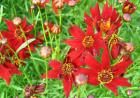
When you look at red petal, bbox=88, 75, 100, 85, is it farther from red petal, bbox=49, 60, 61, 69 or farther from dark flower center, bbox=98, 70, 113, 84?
red petal, bbox=49, 60, 61, 69

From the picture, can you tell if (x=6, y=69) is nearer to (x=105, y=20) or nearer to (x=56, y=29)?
(x=56, y=29)

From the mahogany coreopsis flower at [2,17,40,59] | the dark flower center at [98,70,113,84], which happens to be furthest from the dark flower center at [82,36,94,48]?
the mahogany coreopsis flower at [2,17,40,59]

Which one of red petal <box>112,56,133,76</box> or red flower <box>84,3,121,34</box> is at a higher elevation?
red flower <box>84,3,121,34</box>

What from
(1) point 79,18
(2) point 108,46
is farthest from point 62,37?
(2) point 108,46

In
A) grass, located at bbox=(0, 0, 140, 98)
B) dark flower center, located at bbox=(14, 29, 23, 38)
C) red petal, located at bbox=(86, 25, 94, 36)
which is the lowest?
grass, located at bbox=(0, 0, 140, 98)

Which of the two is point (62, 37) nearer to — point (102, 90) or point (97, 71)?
point (102, 90)

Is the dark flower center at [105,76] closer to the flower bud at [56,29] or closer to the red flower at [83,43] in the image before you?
the red flower at [83,43]

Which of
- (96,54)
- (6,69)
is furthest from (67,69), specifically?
(6,69)
